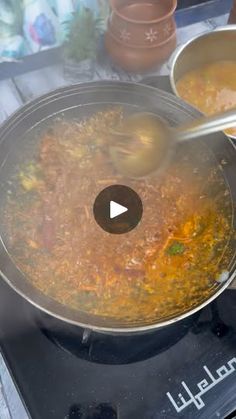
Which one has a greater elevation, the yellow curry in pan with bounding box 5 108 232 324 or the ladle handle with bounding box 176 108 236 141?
the ladle handle with bounding box 176 108 236 141

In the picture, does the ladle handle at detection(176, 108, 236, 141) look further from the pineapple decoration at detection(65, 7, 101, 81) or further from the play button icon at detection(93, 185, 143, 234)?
the pineapple decoration at detection(65, 7, 101, 81)

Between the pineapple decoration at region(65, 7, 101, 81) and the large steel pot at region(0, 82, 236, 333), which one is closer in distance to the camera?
the large steel pot at region(0, 82, 236, 333)

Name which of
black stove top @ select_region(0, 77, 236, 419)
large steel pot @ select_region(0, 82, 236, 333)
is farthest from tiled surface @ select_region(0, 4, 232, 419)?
black stove top @ select_region(0, 77, 236, 419)

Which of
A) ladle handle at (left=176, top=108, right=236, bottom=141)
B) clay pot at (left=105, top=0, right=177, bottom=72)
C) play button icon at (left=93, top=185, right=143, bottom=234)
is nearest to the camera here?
ladle handle at (left=176, top=108, right=236, bottom=141)

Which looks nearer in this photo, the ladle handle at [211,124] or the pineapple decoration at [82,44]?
the ladle handle at [211,124]

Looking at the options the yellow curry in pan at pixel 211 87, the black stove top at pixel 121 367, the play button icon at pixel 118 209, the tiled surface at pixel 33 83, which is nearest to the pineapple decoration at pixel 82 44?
the tiled surface at pixel 33 83

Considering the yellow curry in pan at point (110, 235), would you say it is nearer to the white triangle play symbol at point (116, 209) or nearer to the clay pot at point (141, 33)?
the white triangle play symbol at point (116, 209)

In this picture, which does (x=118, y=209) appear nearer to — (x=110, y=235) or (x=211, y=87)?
(x=110, y=235)
